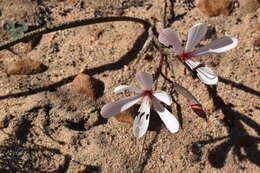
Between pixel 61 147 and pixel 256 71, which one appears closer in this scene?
pixel 61 147

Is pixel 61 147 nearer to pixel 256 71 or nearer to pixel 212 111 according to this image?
pixel 212 111

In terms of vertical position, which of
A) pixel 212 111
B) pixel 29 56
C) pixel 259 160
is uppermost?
pixel 29 56

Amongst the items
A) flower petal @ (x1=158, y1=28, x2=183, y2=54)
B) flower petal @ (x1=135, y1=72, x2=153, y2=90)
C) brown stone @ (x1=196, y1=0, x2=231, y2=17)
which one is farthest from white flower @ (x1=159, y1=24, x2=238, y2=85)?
brown stone @ (x1=196, y1=0, x2=231, y2=17)

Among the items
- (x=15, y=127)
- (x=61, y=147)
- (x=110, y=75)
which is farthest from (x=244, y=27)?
(x=15, y=127)

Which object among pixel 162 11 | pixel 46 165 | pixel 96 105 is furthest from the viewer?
pixel 162 11

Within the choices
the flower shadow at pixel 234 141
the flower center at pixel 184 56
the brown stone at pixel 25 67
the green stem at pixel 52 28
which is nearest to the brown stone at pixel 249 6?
the flower shadow at pixel 234 141

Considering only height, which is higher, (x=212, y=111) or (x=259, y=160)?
(x=212, y=111)
